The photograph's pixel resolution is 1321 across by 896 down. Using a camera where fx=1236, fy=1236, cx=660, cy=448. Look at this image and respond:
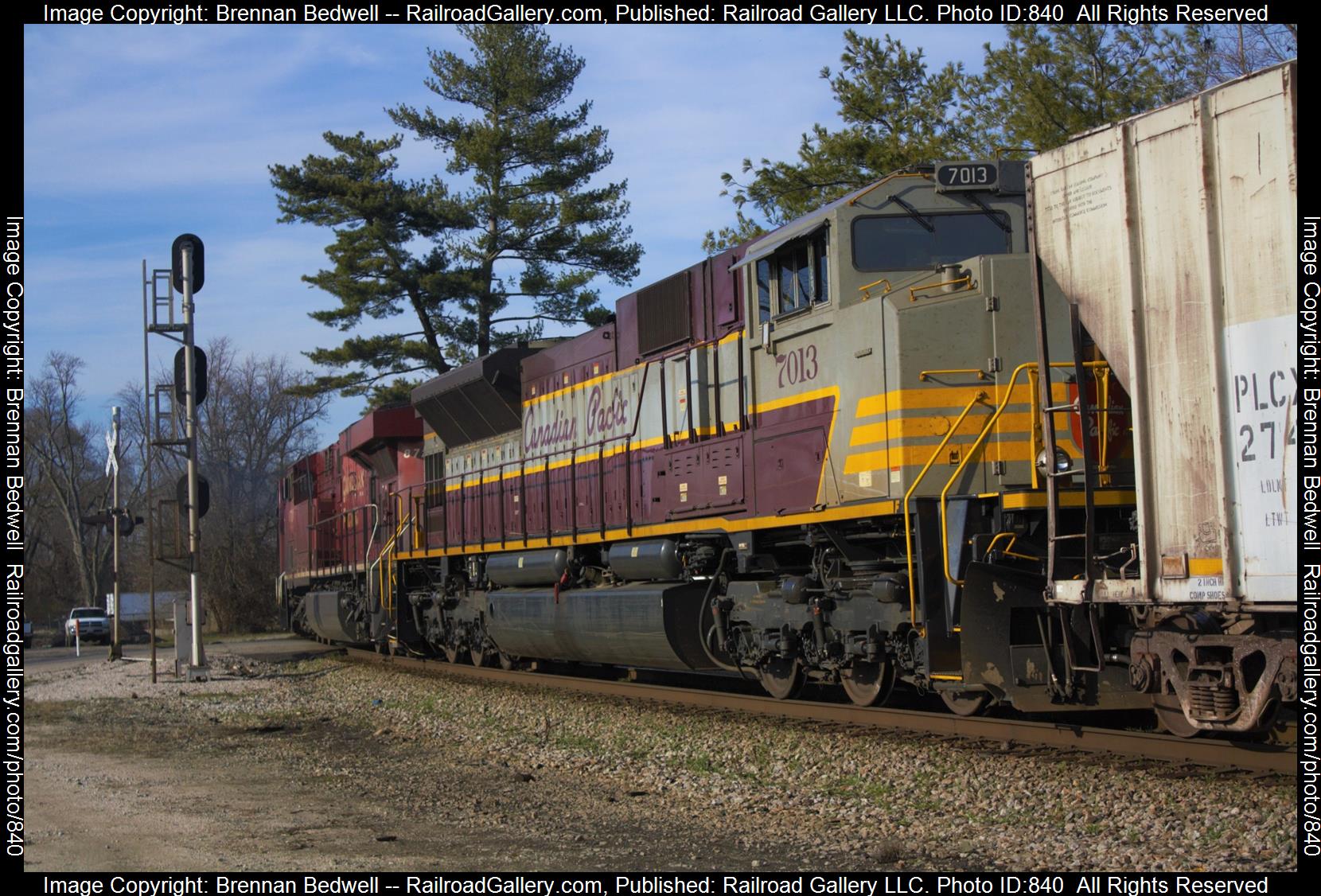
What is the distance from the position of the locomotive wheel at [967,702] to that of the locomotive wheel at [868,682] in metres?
0.47

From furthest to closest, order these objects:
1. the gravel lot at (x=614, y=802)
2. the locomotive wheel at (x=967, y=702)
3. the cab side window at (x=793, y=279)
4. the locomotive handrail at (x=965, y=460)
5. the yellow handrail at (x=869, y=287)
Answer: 1. the cab side window at (x=793, y=279)
2. the locomotive wheel at (x=967, y=702)
3. the yellow handrail at (x=869, y=287)
4. the locomotive handrail at (x=965, y=460)
5. the gravel lot at (x=614, y=802)

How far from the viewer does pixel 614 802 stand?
25.3 ft

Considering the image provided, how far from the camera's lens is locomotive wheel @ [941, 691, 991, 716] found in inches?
368

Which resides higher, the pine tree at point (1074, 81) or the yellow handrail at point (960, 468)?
the pine tree at point (1074, 81)

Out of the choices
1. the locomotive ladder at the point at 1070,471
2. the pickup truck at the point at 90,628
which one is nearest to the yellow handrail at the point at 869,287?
the locomotive ladder at the point at 1070,471

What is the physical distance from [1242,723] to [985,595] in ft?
6.56

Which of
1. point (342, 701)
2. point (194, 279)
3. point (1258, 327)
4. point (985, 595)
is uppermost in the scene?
point (194, 279)

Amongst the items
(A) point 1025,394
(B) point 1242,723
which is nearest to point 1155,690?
(B) point 1242,723

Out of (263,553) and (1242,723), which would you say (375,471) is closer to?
(1242,723)

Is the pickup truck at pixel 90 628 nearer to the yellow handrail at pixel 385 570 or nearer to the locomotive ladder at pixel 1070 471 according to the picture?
the yellow handrail at pixel 385 570

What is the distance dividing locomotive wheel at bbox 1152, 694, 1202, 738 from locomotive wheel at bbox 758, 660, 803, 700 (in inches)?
146

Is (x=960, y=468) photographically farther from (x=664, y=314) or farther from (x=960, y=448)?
(x=664, y=314)

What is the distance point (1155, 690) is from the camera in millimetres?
6844

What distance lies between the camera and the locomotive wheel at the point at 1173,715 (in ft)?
22.0
